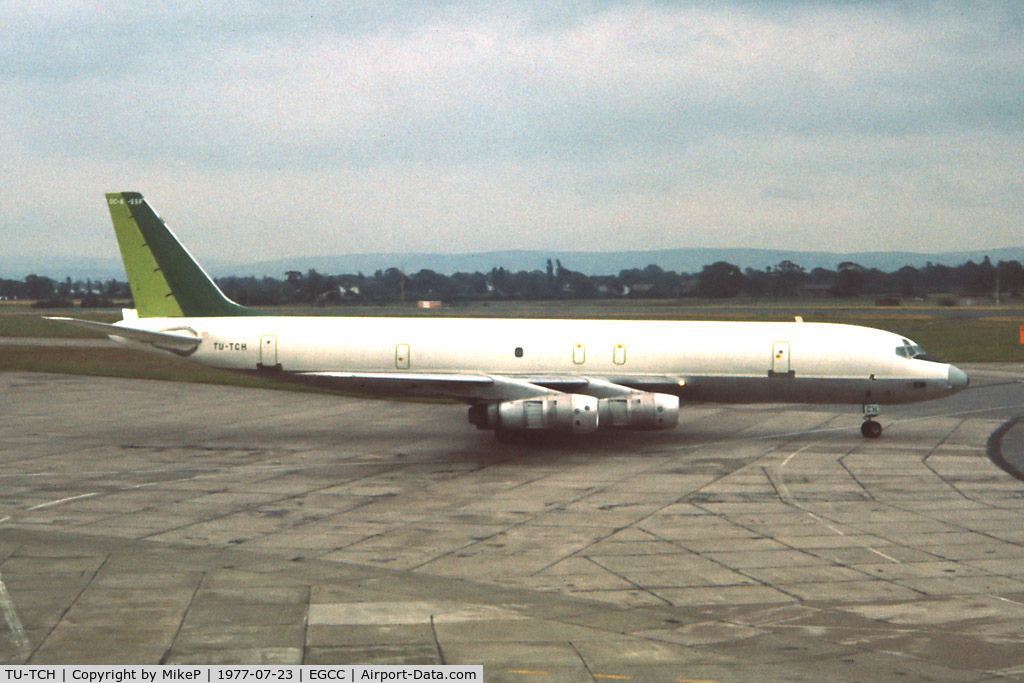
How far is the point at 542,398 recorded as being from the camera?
27.1 m

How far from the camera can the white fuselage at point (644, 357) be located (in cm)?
2950

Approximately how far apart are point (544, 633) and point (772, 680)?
124 inches

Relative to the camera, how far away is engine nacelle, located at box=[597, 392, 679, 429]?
2725cm

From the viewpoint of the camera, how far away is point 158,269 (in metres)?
32.1

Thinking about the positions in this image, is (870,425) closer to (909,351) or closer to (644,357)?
(909,351)

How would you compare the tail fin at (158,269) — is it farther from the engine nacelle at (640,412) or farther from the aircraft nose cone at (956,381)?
the aircraft nose cone at (956,381)

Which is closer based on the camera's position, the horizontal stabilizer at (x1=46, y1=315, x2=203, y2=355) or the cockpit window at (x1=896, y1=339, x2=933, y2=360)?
the cockpit window at (x1=896, y1=339, x2=933, y2=360)

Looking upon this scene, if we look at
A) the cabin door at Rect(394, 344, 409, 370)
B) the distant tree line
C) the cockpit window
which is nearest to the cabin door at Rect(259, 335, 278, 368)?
the cabin door at Rect(394, 344, 409, 370)

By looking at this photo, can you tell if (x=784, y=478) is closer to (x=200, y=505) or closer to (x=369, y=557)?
(x=369, y=557)

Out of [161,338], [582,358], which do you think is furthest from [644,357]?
[161,338]
